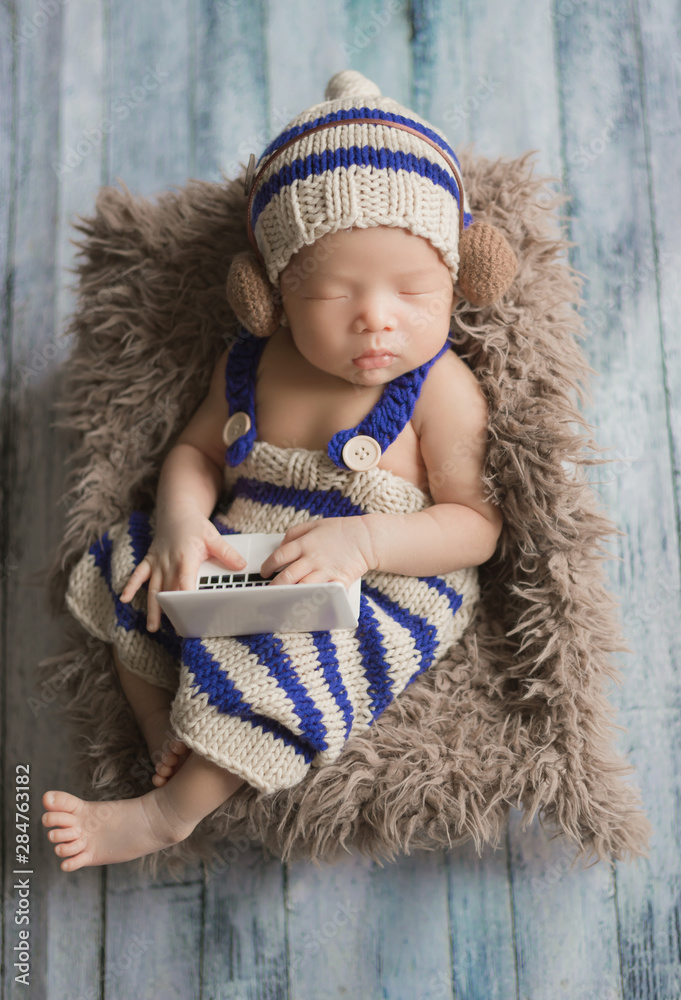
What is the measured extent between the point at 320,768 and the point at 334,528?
32cm

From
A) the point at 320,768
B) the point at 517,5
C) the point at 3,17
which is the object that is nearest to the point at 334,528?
the point at 320,768

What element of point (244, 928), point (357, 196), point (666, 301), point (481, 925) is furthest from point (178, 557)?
point (666, 301)

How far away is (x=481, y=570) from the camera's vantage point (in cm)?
122

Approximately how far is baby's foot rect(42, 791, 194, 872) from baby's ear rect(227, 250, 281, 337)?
640mm

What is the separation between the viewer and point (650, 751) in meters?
1.32

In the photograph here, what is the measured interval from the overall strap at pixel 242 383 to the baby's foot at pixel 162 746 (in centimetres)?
38

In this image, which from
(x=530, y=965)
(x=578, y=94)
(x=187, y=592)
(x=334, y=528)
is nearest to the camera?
(x=187, y=592)

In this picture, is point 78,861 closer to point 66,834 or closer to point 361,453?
point 66,834

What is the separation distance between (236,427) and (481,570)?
0.43m

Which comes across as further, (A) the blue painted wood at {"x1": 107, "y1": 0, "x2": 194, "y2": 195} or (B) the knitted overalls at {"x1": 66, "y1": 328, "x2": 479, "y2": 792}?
(A) the blue painted wood at {"x1": 107, "y1": 0, "x2": 194, "y2": 195}

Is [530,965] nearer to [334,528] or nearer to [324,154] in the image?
[334,528]

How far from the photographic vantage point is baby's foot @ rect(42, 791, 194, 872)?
1010 mm

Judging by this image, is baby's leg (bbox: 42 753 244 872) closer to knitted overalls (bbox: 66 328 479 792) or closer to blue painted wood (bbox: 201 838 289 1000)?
knitted overalls (bbox: 66 328 479 792)

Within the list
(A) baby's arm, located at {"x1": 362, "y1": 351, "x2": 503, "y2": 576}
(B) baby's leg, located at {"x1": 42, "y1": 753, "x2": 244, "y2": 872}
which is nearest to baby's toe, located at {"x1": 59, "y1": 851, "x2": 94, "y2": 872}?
(B) baby's leg, located at {"x1": 42, "y1": 753, "x2": 244, "y2": 872}
